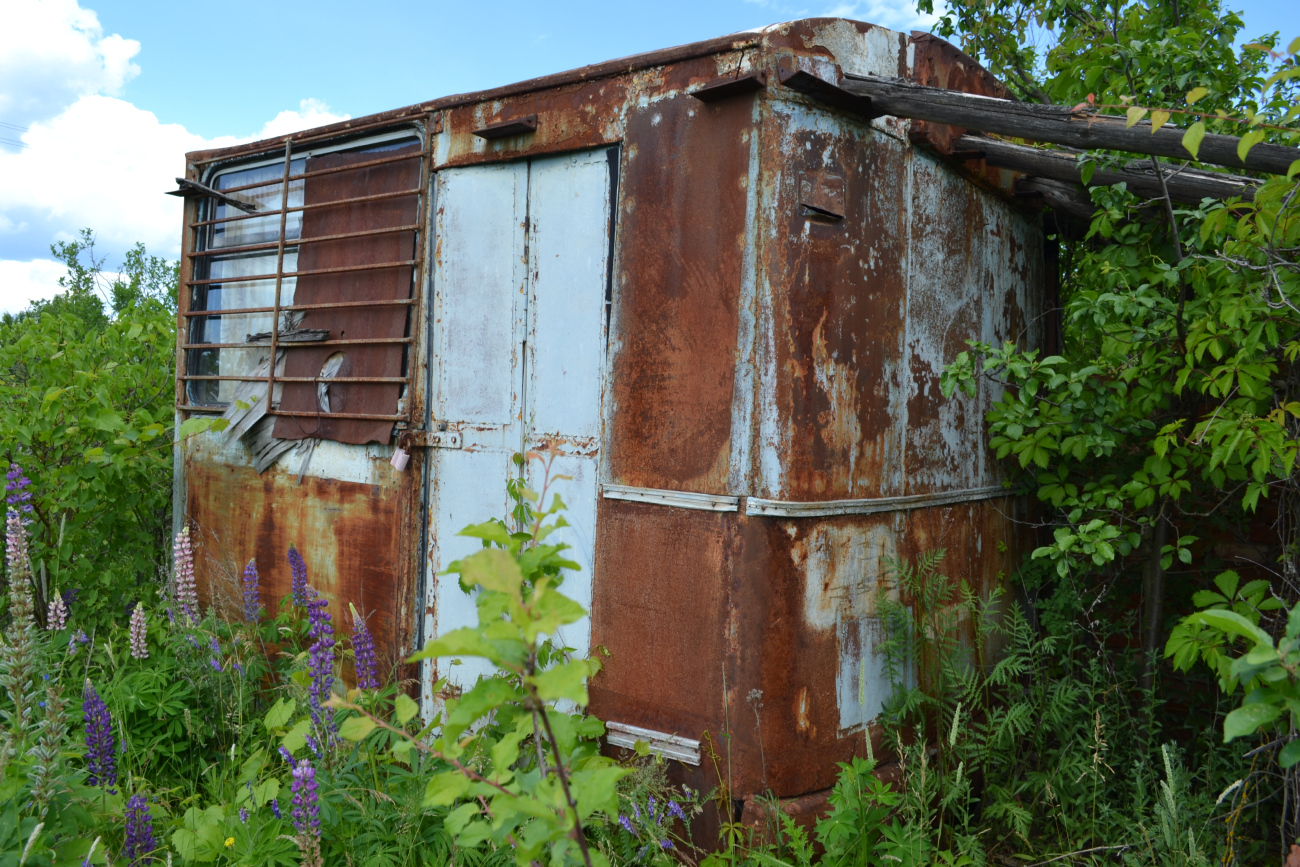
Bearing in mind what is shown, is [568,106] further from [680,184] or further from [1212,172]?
[1212,172]

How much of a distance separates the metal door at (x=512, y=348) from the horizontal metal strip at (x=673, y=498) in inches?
5.9

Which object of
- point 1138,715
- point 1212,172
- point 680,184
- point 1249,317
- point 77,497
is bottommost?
point 1138,715

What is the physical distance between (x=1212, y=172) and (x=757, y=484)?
8.08 ft

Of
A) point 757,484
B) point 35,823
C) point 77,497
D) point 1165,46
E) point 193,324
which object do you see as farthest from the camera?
point 193,324

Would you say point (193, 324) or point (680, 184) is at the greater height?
point (680, 184)

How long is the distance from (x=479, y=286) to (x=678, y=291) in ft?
3.77

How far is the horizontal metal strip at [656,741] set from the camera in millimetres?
3143

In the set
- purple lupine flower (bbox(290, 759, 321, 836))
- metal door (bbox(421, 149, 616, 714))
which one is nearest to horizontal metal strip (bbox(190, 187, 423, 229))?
metal door (bbox(421, 149, 616, 714))

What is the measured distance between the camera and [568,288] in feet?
11.9

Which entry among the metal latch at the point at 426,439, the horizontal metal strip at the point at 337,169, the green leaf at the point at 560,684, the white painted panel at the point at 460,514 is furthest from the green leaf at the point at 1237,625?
the horizontal metal strip at the point at 337,169

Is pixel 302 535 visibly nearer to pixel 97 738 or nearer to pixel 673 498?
pixel 97 738

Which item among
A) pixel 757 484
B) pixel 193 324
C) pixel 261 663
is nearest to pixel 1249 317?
pixel 757 484

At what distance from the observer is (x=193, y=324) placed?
219 inches

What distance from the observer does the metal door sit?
354 cm
